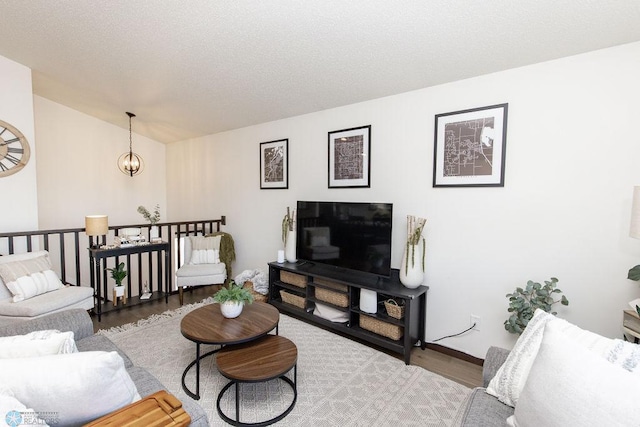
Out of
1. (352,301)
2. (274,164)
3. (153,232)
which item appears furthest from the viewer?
(274,164)

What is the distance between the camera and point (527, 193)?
7.48 feet

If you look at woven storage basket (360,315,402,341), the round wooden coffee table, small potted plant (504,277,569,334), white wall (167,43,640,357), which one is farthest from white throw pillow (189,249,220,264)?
small potted plant (504,277,569,334)

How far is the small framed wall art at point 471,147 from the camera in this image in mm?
2369

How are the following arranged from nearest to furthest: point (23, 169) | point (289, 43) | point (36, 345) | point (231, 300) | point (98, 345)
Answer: point (36, 345) < point (98, 345) < point (231, 300) < point (289, 43) < point (23, 169)

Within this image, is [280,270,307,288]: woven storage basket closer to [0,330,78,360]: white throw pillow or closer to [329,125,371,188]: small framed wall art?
[329,125,371,188]: small framed wall art

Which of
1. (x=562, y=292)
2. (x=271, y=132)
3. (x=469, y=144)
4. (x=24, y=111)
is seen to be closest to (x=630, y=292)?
(x=562, y=292)

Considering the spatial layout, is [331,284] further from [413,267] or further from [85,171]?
[85,171]

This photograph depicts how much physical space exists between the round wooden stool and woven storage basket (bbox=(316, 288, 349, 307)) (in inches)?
34.8

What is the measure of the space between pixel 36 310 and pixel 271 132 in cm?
301

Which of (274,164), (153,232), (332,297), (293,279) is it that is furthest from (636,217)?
(153,232)

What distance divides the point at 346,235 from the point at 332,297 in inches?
25.1

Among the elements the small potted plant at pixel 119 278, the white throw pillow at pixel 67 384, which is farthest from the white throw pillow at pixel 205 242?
the white throw pillow at pixel 67 384

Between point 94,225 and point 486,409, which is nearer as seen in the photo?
point 486,409

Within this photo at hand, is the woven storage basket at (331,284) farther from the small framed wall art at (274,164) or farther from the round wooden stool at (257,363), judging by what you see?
the small framed wall art at (274,164)
